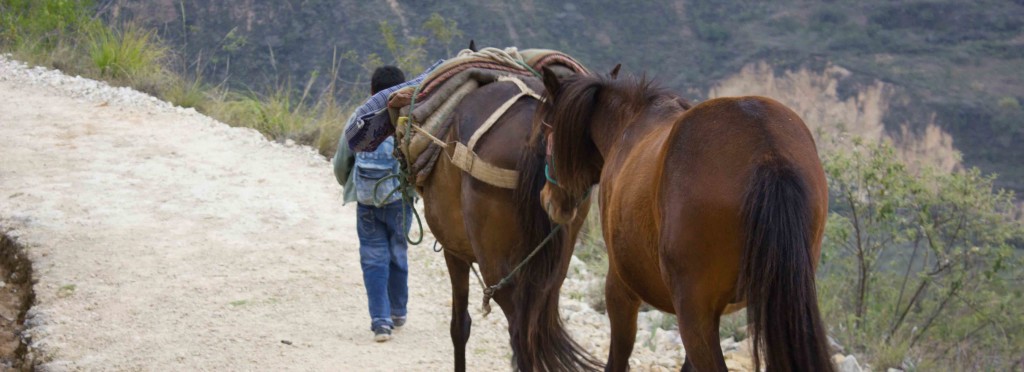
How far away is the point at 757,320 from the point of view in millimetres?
2400

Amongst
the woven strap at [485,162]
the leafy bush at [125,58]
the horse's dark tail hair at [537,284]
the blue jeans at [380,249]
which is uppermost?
the woven strap at [485,162]

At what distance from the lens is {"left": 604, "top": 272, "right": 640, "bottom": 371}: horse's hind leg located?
3.27m

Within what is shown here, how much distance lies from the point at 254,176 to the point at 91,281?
2.81 meters

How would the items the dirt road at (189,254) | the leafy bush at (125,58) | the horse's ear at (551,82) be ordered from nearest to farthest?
the horse's ear at (551,82)
the dirt road at (189,254)
the leafy bush at (125,58)

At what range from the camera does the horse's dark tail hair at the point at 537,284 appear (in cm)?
372

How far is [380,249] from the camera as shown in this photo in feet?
17.5

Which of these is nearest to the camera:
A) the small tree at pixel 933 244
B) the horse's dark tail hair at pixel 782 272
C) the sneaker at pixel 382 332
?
the horse's dark tail hair at pixel 782 272

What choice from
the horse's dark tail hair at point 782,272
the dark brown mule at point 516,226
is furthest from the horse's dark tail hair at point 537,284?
the horse's dark tail hair at point 782,272

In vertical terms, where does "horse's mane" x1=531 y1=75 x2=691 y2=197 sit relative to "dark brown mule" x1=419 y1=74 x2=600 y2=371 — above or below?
above

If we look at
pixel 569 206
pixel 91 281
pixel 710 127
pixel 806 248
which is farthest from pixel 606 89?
pixel 91 281

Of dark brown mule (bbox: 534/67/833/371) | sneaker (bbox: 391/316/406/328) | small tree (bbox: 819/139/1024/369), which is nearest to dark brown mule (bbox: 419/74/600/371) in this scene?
dark brown mule (bbox: 534/67/833/371)

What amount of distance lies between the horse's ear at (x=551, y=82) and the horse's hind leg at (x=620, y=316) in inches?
26.5

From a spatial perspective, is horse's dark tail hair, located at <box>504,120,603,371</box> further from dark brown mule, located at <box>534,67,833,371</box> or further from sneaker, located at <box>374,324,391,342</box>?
sneaker, located at <box>374,324,391,342</box>

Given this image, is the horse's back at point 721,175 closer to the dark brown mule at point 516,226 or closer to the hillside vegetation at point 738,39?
the dark brown mule at point 516,226
